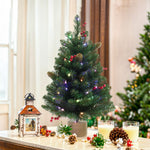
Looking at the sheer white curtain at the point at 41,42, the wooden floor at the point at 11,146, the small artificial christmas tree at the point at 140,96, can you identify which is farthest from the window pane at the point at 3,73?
the wooden floor at the point at 11,146

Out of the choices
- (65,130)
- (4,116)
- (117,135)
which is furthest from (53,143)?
(4,116)

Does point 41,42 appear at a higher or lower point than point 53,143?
higher

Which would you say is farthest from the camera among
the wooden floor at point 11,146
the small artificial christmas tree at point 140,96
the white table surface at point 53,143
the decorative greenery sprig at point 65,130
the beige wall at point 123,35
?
the beige wall at point 123,35

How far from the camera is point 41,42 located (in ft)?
12.2

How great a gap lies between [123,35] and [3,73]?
97.0 inches

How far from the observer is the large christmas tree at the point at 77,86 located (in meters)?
2.10

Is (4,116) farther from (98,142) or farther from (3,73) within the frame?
(98,142)

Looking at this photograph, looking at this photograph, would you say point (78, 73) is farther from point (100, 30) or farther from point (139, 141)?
point (100, 30)

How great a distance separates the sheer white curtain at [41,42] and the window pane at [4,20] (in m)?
0.23

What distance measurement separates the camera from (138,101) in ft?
14.4

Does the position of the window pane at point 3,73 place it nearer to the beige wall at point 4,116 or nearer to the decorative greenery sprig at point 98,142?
the beige wall at point 4,116

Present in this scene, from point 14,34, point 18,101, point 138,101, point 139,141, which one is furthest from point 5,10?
point 139,141

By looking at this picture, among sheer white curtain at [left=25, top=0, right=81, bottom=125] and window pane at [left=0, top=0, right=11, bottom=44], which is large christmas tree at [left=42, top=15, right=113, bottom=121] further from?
window pane at [left=0, top=0, right=11, bottom=44]

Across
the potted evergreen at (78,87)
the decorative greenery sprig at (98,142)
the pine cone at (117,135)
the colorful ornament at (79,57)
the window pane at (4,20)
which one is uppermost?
the window pane at (4,20)
